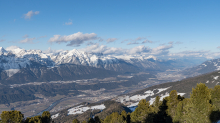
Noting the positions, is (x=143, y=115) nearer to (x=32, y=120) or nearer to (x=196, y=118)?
(x=196, y=118)

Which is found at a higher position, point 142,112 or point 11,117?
point 11,117

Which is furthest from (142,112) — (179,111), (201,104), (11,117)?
(11,117)

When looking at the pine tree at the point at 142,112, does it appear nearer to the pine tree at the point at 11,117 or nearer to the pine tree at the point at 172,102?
the pine tree at the point at 172,102

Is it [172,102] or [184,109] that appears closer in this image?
[184,109]

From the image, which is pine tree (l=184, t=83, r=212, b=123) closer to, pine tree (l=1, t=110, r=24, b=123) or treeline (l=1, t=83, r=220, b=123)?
treeline (l=1, t=83, r=220, b=123)

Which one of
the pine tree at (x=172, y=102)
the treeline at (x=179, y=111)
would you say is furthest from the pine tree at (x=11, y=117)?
the pine tree at (x=172, y=102)

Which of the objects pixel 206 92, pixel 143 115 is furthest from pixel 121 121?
pixel 206 92

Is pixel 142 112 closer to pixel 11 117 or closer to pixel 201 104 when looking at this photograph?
pixel 201 104

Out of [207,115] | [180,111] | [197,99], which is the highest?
[197,99]
